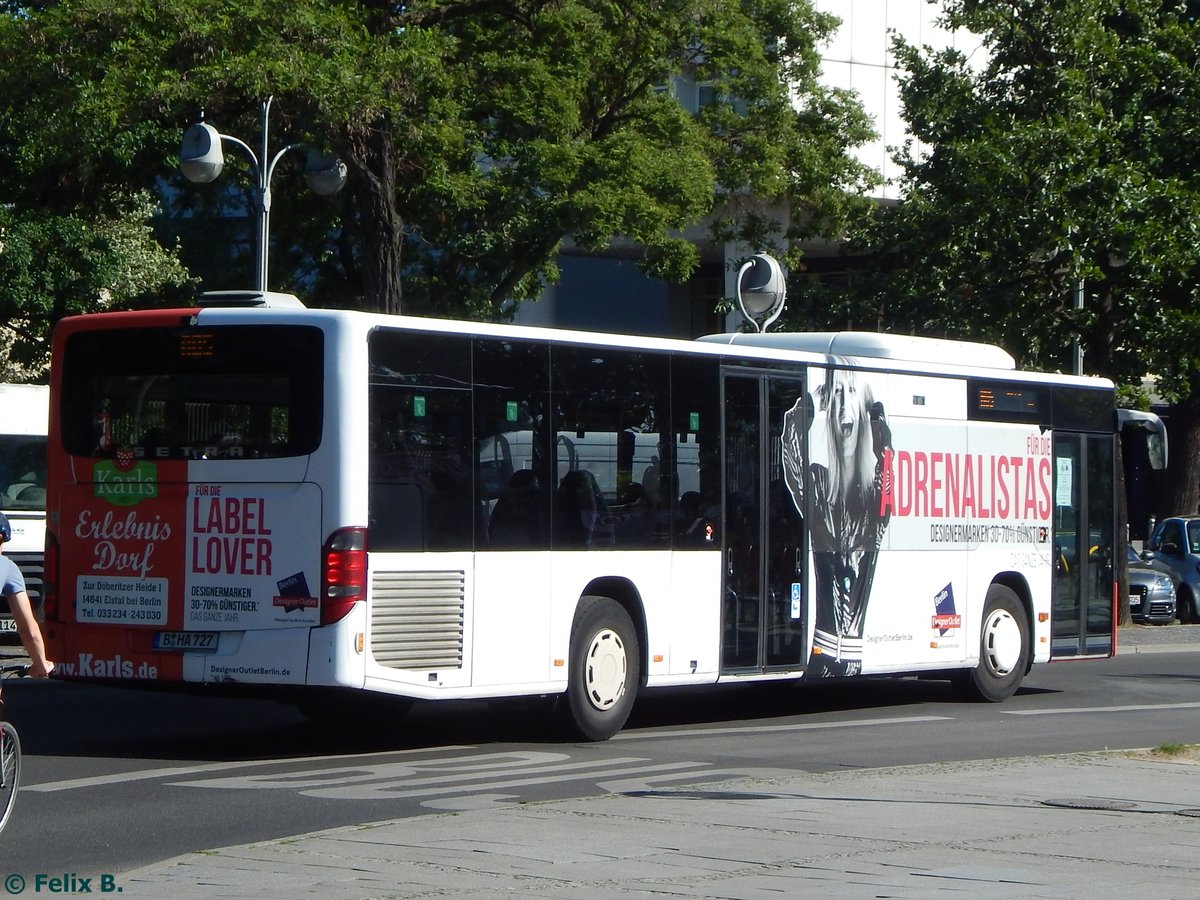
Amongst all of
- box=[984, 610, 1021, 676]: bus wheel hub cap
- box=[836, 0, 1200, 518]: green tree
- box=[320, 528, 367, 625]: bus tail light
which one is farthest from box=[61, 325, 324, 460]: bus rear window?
box=[836, 0, 1200, 518]: green tree

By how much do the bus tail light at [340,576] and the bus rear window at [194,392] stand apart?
1.94 feet

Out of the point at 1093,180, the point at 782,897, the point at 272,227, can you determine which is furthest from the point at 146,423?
the point at 272,227

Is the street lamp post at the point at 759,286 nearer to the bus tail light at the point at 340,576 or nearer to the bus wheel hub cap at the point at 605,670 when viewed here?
the bus wheel hub cap at the point at 605,670

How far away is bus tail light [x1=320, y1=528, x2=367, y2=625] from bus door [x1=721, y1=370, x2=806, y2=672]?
366 centimetres

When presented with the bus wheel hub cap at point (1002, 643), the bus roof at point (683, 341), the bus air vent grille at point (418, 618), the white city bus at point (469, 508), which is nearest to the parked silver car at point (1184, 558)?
the bus roof at point (683, 341)

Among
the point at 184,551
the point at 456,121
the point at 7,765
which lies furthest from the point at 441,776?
the point at 456,121

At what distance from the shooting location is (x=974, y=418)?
1664cm

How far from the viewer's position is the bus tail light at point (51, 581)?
40.0 feet

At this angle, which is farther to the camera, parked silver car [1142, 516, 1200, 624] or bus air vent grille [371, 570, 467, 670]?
parked silver car [1142, 516, 1200, 624]

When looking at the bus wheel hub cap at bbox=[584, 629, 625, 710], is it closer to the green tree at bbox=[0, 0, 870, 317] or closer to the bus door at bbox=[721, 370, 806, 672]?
the bus door at bbox=[721, 370, 806, 672]

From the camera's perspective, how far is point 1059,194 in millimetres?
26125

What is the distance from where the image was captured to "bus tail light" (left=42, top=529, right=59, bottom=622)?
12.2 meters

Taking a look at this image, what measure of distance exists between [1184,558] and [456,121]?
14.7 metres

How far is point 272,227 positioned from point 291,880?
83.9ft
